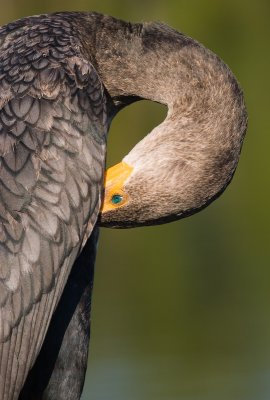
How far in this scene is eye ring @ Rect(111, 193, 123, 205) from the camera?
7.64 m

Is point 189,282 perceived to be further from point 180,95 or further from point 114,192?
point 114,192

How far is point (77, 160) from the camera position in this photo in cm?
714

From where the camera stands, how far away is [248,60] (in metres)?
20.9

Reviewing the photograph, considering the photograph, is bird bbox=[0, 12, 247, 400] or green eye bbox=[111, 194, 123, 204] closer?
bird bbox=[0, 12, 247, 400]

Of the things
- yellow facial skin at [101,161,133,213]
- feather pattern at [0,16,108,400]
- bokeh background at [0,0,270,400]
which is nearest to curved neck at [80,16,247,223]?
yellow facial skin at [101,161,133,213]

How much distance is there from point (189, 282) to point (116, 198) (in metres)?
6.57

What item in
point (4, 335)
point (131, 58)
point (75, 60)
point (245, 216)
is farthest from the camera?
point (245, 216)

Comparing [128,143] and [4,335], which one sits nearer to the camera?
[4,335]

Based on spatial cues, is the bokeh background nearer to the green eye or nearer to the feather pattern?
the green eye

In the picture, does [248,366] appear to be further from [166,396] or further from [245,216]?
[245,216]

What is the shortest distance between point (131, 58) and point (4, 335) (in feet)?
6.23

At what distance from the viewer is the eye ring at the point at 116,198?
25.1 ft

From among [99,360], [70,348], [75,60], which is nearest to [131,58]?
[75,60]

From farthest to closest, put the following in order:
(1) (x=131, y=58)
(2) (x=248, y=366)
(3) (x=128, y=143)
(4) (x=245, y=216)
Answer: (3) (x=128, y=143) → (4) (x=245, y=216) → (2) (x=248, y=366) → (1) (x=131, y=58)
